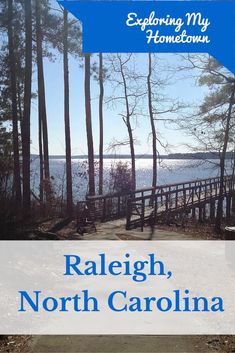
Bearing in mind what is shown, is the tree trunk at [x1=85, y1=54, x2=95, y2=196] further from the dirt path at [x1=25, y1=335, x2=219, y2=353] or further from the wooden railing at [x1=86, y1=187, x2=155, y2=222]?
the dirt path at [x1=25, y1=335, x2=219, y2=353]

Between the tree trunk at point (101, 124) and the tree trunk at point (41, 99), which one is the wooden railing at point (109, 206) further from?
the tree trunk at point (101, 124)

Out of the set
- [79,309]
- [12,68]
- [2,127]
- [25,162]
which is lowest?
[79,309]

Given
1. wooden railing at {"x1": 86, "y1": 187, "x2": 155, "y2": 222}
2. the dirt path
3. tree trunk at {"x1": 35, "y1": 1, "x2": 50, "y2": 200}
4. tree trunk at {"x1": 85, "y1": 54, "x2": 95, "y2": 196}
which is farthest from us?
tree trunk at {"x1": 85, "y1": 54, "x2": 95, "y2": 196}

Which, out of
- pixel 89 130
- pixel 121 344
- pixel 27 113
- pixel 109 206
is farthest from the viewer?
pixel 89 130

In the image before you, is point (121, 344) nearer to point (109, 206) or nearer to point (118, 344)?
point (118, 344)

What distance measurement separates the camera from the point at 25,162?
1460 centimetres

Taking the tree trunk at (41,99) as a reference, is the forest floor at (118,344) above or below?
below

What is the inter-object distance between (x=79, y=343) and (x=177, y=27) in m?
5.42

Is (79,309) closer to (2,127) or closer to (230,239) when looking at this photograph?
(230,239)

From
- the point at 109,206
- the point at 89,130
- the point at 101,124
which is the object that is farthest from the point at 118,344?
the point at 101,124

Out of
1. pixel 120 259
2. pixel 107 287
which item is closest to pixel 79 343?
pixel 107 287

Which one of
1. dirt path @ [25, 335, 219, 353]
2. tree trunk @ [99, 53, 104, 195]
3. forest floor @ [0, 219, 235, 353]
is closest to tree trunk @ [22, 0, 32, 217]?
tree trunk @ [99, 53, 104, 195]

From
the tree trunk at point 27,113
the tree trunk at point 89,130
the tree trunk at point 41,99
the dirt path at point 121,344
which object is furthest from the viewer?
the tree trunk at point 89,130

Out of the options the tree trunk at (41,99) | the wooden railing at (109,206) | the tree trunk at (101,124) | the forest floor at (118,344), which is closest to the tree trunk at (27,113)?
the tree trunk at (41,99)
